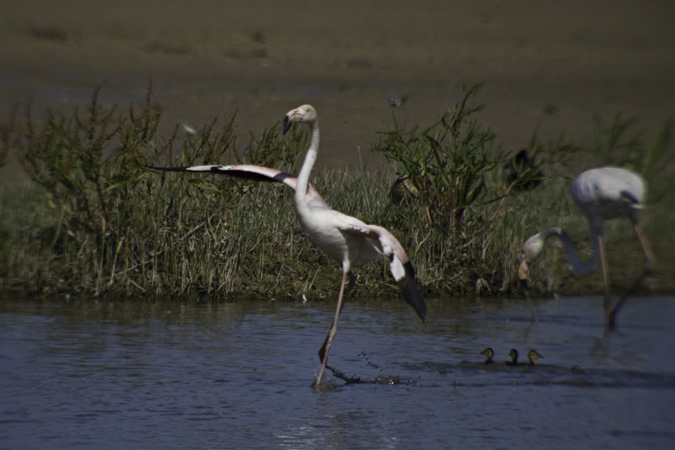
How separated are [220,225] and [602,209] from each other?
4.14 metres

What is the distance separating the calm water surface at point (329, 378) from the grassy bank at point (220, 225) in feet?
1.32

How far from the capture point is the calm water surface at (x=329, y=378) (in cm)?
553

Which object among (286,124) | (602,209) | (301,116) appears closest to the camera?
(286,124)

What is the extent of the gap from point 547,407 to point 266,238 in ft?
15.0

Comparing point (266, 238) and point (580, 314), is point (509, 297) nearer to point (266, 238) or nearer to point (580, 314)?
point (580, 314)

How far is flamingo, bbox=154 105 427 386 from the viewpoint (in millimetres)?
6629

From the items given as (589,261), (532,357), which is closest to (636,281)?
(589,261)

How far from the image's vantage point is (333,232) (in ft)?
22.9

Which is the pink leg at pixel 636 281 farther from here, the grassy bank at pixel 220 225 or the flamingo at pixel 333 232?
the flamingo at pixel 333 232

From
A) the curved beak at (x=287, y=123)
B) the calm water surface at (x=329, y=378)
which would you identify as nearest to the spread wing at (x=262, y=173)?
the curved beak at (x=287, y=123)

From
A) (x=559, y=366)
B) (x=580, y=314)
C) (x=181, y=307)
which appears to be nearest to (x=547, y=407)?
(x=559, y=366)

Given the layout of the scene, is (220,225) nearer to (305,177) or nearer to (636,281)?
(305,177)

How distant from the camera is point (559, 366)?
736cm

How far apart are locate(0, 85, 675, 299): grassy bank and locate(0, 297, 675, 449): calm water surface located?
1.32 ft
